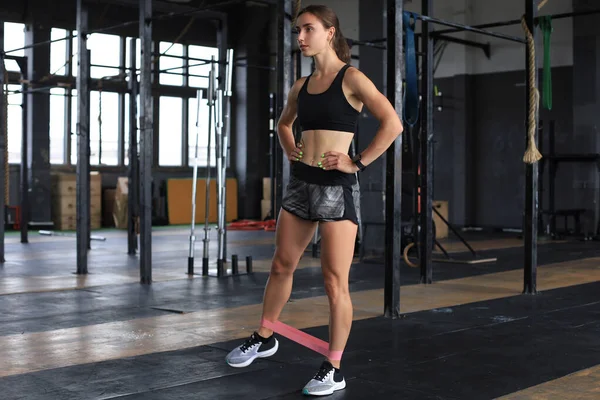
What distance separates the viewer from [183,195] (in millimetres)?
16031

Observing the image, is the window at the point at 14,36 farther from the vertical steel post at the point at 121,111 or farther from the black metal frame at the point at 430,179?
the black metal frame at the point at 430,179

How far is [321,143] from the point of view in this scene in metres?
3.37

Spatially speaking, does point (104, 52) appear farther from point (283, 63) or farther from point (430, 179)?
point (283, 63)

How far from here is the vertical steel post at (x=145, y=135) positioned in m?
6.84

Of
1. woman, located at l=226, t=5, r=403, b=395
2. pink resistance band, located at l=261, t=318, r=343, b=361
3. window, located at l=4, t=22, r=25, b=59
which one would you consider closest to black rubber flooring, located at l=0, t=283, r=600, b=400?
pink resistance band, located at l=261, t=318, r=343, b=361

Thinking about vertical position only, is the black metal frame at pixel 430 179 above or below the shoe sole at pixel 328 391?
above

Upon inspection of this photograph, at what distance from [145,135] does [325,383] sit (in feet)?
13.2

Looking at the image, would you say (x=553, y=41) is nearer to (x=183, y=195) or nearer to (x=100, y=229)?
(x=183, y=195)

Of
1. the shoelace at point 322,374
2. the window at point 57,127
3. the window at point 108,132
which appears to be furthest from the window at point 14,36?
the shoelace at point 322,374

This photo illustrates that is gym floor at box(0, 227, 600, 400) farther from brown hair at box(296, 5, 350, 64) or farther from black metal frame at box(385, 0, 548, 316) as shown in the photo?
brown hair at box(296, 5, 350, 64)

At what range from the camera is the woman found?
332 centimetres

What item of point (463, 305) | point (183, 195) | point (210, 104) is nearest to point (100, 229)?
point (183, 195)

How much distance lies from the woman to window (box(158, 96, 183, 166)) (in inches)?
523

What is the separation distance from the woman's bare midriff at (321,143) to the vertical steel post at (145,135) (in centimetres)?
362
